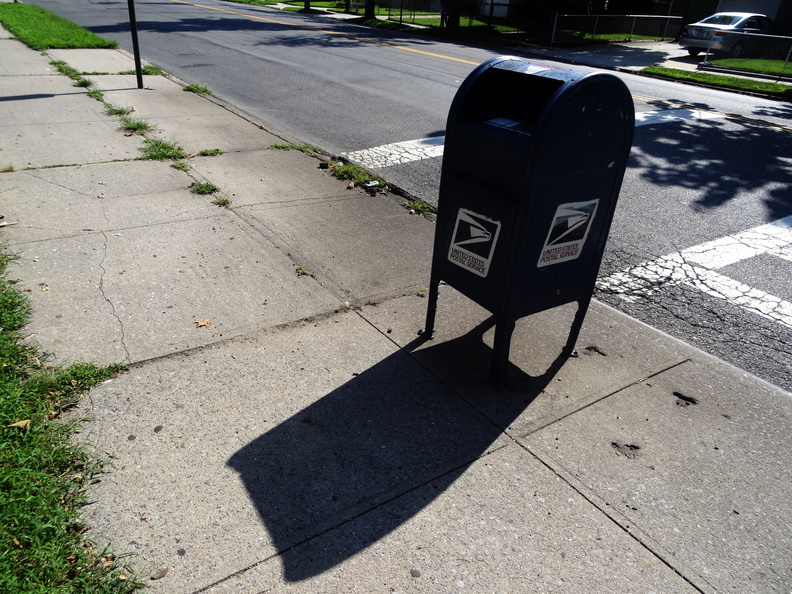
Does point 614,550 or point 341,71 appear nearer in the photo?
point 614,550

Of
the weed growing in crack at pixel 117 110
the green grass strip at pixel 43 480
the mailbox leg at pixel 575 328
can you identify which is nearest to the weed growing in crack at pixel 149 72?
the weed growing in crack at pixel 117 110

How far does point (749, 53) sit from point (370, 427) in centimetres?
2239

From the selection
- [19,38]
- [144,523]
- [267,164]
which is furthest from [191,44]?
[144,523]

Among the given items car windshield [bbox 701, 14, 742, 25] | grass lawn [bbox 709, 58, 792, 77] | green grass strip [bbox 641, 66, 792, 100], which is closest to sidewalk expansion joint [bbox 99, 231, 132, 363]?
green grass strip [bbox 641, 66, 792, 100]

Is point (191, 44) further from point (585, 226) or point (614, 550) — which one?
point (614, 550)

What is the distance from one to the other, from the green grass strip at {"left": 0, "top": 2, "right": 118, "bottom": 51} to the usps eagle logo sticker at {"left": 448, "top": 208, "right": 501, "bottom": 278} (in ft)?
49.1

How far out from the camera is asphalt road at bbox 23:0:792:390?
15.2 ft

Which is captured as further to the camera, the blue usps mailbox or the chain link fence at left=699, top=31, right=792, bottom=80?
the chain link fence at left=699, top=31, right=792, bottom=80

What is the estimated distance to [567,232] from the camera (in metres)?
3.33

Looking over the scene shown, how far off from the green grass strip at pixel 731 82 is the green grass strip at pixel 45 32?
49.2 feet

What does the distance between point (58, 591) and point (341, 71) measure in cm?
1379

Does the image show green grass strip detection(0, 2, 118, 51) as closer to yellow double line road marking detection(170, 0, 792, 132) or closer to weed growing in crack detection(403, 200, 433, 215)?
yellow double line road marking detection(170, 0, 792, 132)

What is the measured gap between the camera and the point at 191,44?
57.2 feet

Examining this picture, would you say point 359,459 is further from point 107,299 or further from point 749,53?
point 749,53
